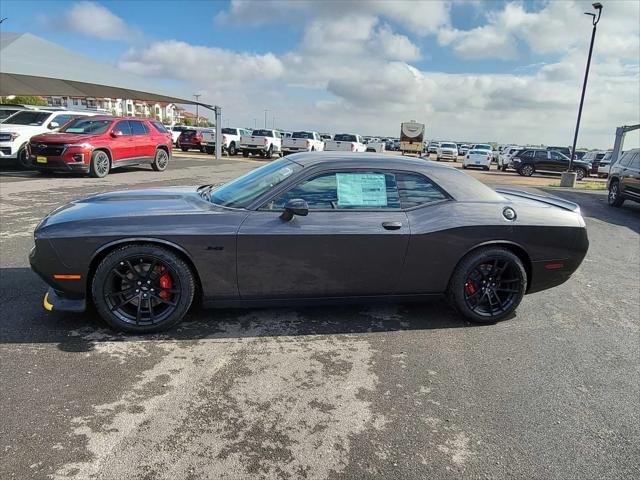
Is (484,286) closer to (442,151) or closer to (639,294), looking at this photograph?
(639,294)

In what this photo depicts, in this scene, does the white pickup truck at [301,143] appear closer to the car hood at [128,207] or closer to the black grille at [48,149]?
the black grille at [48,149]

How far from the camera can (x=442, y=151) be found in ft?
121

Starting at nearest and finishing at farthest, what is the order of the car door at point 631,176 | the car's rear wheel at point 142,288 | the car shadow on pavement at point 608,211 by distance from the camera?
the car's rear wheel at point 142,288, the car shadow on pavement at point 608,211, the car door at point 631,176

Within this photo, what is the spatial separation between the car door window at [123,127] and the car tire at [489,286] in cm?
1267

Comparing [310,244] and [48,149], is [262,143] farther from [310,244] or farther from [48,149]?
[310,244]

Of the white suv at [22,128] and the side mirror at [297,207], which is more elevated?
the white suv at [22,128]

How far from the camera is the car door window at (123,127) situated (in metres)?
13.4

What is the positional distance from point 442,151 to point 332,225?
35.9m

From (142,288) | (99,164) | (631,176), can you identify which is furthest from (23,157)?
(631,176)

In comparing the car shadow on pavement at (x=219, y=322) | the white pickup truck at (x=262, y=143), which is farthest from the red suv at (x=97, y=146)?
the white pickup truck at (x=262, y=143)

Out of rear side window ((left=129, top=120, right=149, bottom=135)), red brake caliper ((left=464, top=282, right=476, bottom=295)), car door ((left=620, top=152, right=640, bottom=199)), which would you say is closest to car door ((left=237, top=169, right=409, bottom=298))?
red brake caliper ((left=464, top=282, right=476, bottom=295))

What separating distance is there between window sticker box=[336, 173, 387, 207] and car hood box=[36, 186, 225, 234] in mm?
1025

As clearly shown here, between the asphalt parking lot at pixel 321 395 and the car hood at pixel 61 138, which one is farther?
the car hood at pixel 61 138

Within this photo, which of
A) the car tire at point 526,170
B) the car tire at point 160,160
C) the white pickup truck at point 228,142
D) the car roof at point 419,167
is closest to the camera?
the car roof at point 419,167
